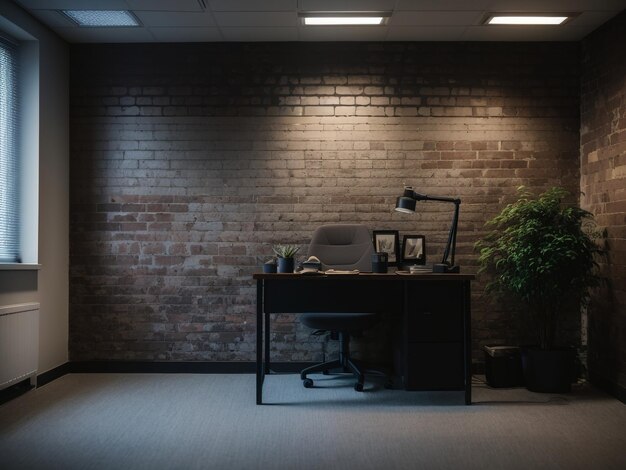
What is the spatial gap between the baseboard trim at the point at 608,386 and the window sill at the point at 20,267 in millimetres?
4283

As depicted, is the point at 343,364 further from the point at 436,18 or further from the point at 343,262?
the point at 436,18

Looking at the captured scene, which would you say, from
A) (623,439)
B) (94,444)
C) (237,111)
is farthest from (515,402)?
(237,111)

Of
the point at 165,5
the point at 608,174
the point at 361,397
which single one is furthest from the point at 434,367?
the point at 165,5

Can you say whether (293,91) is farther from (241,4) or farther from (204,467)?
(204,467)

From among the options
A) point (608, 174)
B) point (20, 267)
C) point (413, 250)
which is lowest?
point (20, 267)

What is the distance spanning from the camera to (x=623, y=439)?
326cm

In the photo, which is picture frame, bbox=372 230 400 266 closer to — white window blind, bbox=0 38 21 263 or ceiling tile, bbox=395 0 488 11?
ceiling tile, bbox=395 0 488 11

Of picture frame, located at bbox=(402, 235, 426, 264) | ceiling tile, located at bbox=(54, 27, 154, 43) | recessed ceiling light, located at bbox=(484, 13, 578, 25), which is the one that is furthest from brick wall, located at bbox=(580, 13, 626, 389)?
ceiling tile, located at bbox=(54, 27, 154, 43)

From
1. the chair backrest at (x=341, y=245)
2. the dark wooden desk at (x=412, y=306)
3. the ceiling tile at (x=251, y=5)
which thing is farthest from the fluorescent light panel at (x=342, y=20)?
the dark wooden desk at (x=412, y=306)

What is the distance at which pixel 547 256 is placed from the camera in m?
4.23

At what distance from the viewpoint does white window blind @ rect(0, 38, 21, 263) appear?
4.21 metres

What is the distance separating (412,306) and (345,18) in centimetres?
223

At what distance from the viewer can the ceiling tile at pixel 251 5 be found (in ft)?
13.5

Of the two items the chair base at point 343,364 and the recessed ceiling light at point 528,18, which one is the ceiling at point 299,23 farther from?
the chair base at point 343,364
